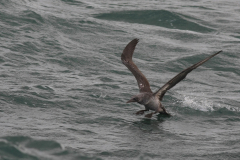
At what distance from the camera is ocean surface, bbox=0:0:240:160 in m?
7.46

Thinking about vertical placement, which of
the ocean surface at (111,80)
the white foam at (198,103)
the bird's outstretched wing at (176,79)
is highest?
the bird's outstretched wing at (176,79)

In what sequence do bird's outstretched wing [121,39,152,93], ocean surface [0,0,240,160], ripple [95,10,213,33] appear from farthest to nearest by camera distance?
ripple [95,10,213,33] < bird's outstretched wing [121,39,152,93] < ocean surface [0,0,240,160]

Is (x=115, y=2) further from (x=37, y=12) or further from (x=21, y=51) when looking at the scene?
(x=21, y=51)

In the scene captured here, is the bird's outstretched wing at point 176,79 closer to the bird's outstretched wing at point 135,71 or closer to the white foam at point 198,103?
the bird's outstretched wing at point 135,71

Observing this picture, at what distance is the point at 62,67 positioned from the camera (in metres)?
12.1

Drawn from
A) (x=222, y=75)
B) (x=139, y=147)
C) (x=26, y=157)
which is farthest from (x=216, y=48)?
(x=26, y=157)

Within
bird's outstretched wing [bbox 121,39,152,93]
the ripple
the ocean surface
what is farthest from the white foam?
the ripple

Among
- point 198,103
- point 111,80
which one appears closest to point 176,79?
point 198,103

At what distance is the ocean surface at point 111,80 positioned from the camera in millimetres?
7457

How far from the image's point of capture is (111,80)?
11453mm

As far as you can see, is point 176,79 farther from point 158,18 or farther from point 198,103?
point 158,18

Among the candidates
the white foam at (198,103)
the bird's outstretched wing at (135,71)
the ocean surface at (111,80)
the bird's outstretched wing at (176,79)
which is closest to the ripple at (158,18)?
the ocean surface at (111,80)

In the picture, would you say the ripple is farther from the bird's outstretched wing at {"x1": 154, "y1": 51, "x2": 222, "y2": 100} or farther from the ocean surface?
the bird's outstretched wing at {"x1": 154, "y1": 51, "x2": 222, "y2": 100}

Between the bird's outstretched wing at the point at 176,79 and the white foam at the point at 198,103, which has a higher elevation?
the bird's outstretched wing at the point at 176,79
